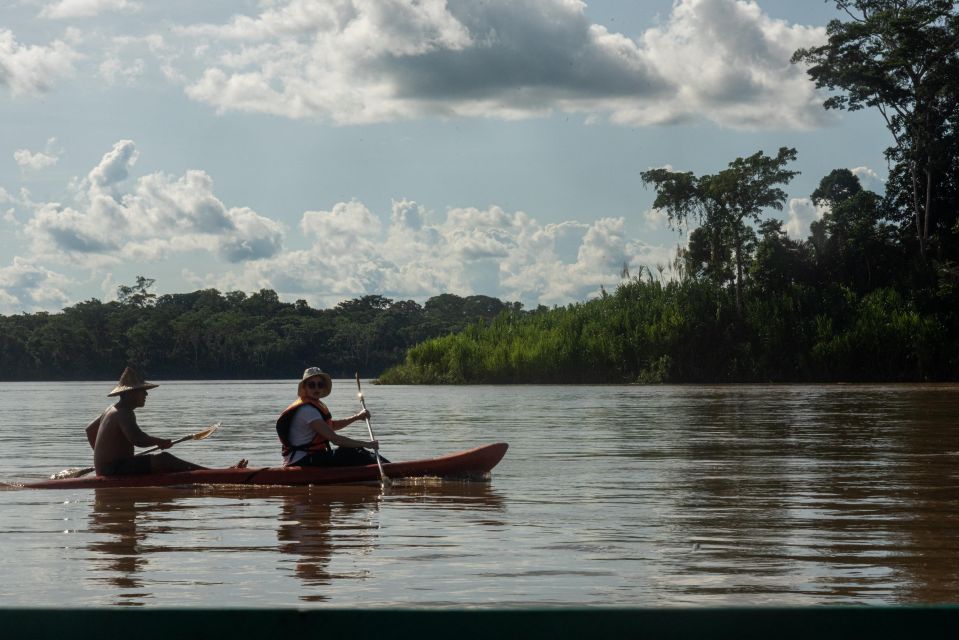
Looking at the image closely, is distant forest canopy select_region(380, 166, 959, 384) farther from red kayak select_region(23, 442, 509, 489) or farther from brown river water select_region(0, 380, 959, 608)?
red kayak select_region(23, 442, 509, 489)

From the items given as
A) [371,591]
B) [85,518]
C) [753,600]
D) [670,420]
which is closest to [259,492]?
[85,518]

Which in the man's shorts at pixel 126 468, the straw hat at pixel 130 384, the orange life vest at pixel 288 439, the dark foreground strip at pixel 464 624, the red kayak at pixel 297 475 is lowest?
the red kayak at pixel 297 475

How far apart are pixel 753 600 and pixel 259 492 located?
20.3ft

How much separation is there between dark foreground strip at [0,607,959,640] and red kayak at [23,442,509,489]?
881 centimetres

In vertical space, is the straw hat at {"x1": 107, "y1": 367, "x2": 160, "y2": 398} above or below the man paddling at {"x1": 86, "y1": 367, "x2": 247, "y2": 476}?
above

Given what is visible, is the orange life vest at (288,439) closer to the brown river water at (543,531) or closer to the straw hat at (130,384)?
the brown river water at (543,531)

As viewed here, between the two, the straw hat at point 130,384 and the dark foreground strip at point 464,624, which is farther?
the straw hat at point 130,384

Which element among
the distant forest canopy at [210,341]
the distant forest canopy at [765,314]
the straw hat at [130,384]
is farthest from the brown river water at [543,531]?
the distant forest canopy at [210,341]

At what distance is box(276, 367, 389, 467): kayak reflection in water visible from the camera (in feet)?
33.0

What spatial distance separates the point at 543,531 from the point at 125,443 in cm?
485

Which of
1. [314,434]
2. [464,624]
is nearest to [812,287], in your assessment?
[314,434]

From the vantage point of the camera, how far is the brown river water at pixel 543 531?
5.06m

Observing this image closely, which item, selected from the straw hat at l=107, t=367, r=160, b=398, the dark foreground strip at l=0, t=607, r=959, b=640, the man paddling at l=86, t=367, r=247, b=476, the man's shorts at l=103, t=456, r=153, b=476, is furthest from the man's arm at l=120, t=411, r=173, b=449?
the dark foreground strip at l=0, t=607, r=959, b=640

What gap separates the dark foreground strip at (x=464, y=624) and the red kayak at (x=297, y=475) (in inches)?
347
